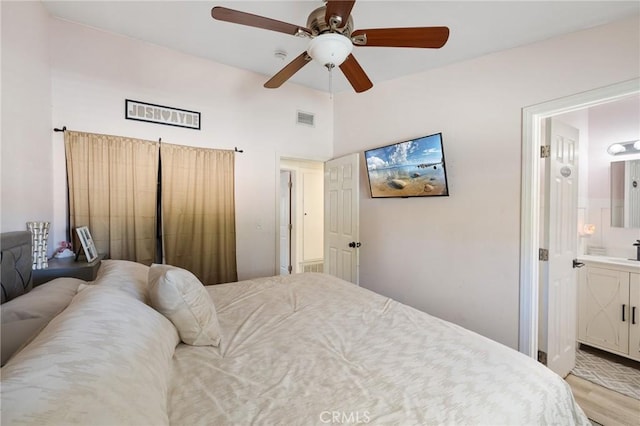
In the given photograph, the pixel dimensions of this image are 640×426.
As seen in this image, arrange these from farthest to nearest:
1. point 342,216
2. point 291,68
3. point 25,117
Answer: point 342,216 → point 291,68 → point 25,117

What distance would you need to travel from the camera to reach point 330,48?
152 centimetres

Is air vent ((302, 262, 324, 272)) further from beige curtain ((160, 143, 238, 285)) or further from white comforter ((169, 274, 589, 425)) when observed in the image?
white comforter ((169, 274, 589, 425))

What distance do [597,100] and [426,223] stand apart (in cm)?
154

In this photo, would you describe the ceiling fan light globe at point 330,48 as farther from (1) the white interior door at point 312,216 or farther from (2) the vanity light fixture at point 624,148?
(1) the white interior door at point 312,216

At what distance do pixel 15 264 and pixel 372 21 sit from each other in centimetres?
267

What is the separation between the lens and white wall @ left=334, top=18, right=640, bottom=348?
2.04 meters

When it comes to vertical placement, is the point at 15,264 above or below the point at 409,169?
below

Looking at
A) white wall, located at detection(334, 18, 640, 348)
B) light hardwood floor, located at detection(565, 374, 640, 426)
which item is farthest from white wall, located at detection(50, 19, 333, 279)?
light hardwood floor, located at detection(565, 374, 640, 426)

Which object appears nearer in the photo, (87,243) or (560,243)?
(87,243)

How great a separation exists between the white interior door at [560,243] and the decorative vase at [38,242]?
3.64m

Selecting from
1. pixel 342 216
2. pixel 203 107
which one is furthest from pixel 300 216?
pixel 203 107

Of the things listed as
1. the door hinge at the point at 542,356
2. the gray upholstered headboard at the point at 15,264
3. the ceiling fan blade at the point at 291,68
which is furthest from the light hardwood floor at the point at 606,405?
→ the gray upholstered headboard at the point at 15,264

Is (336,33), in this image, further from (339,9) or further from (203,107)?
(203,107)

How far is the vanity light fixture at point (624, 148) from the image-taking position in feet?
9.52
